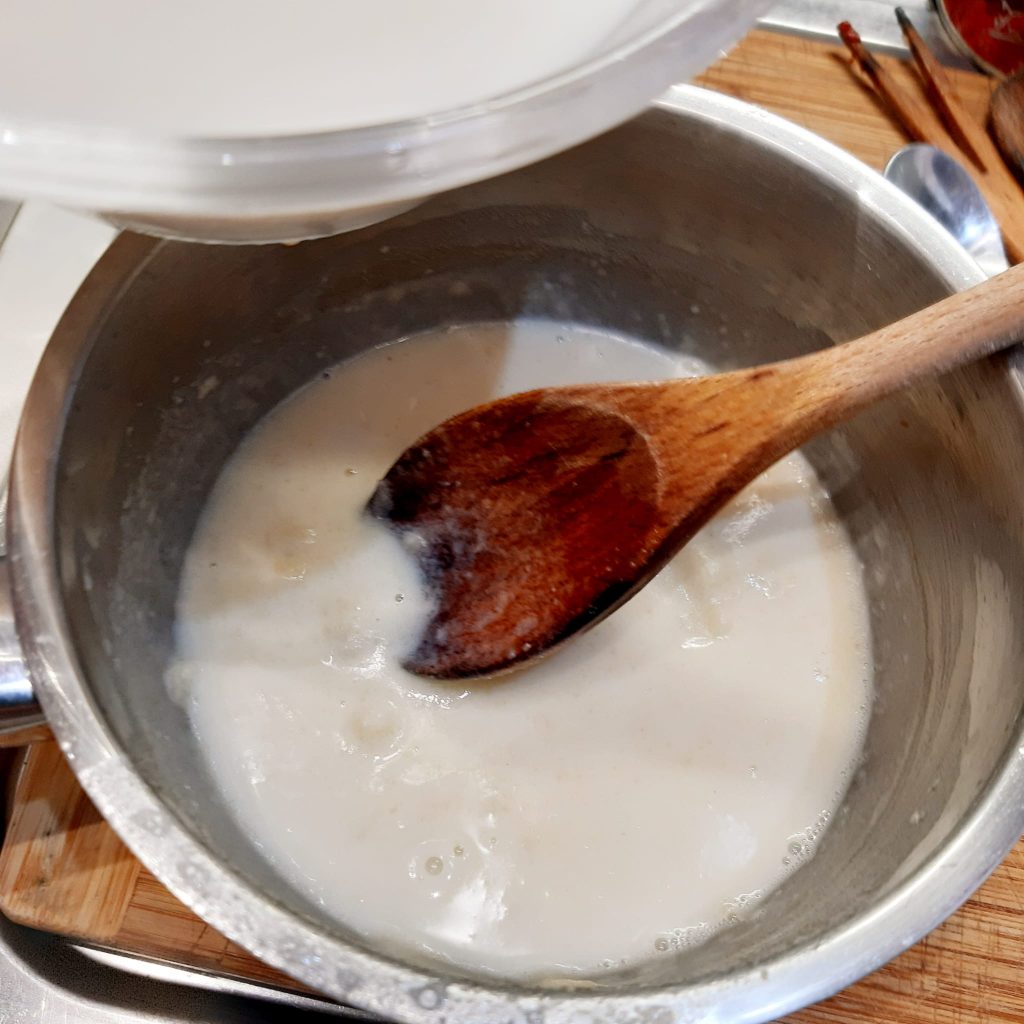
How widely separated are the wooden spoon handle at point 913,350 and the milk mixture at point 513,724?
25 centimetres

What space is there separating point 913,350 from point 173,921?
2.08 feet

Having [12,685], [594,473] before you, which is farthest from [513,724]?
[12,685]

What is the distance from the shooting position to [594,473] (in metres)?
0.70

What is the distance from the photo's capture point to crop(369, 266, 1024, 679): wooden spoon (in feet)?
2.00

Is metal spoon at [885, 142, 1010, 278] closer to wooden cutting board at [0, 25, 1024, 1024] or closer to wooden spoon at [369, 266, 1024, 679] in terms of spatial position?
wooden spoon at [369, 266, 1024, 679]

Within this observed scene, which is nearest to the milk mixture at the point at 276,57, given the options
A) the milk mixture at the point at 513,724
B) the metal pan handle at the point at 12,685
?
the metal pan handle at the point at 12,685

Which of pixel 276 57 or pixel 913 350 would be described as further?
pixel 913 350

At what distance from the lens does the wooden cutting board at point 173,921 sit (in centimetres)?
61

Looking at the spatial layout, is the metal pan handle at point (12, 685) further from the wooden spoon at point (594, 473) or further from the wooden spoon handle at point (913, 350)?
the wooden spoon handle at point (913, 350)

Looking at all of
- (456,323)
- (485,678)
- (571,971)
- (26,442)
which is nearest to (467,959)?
(571,971)

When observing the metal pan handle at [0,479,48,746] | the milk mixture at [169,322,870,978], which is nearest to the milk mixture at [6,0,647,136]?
the metal pan handle at [0,479,48,746]

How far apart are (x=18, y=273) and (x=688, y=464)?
2.17ft

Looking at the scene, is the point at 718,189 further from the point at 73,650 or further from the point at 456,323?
the point at 73,650

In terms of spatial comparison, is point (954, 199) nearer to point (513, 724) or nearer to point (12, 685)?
point (513, 724)
